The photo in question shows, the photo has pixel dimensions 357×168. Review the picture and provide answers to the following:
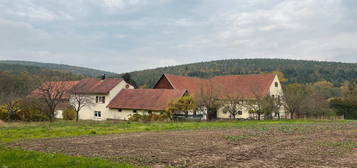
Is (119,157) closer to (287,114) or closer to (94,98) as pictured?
(94,98)

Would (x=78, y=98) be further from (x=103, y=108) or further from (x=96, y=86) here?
(x=103, y=108)

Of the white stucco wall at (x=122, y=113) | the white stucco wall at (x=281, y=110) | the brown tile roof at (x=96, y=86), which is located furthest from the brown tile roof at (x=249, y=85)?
the brown tile roof at (x=96, y=86)

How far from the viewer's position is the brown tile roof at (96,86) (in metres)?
45.4

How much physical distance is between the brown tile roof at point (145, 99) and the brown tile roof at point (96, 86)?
1.77m

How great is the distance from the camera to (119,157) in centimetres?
1141

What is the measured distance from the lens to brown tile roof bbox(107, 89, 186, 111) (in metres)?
39.4

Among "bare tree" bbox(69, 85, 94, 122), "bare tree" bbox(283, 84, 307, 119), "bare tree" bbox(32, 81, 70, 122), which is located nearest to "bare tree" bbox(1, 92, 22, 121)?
"bare tree" bbox(32, 81, 70, 122)

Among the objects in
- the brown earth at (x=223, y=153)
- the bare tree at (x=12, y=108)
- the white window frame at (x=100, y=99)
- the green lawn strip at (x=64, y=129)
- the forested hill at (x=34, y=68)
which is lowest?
the brown earth at (x=223, y=153)

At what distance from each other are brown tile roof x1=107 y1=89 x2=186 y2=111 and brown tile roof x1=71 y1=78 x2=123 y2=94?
177cm

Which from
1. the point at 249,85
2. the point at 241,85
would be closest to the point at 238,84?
the point at 241,85

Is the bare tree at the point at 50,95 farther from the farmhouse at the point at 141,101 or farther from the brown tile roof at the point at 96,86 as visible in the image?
the farmhouse at the point at 141,101

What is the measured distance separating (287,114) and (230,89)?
30.2 ft

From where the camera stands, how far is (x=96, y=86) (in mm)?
47531

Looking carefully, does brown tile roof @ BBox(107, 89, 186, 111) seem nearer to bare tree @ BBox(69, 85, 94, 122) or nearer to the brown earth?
bare tree @ BBox(69, 85, 94, 122)
